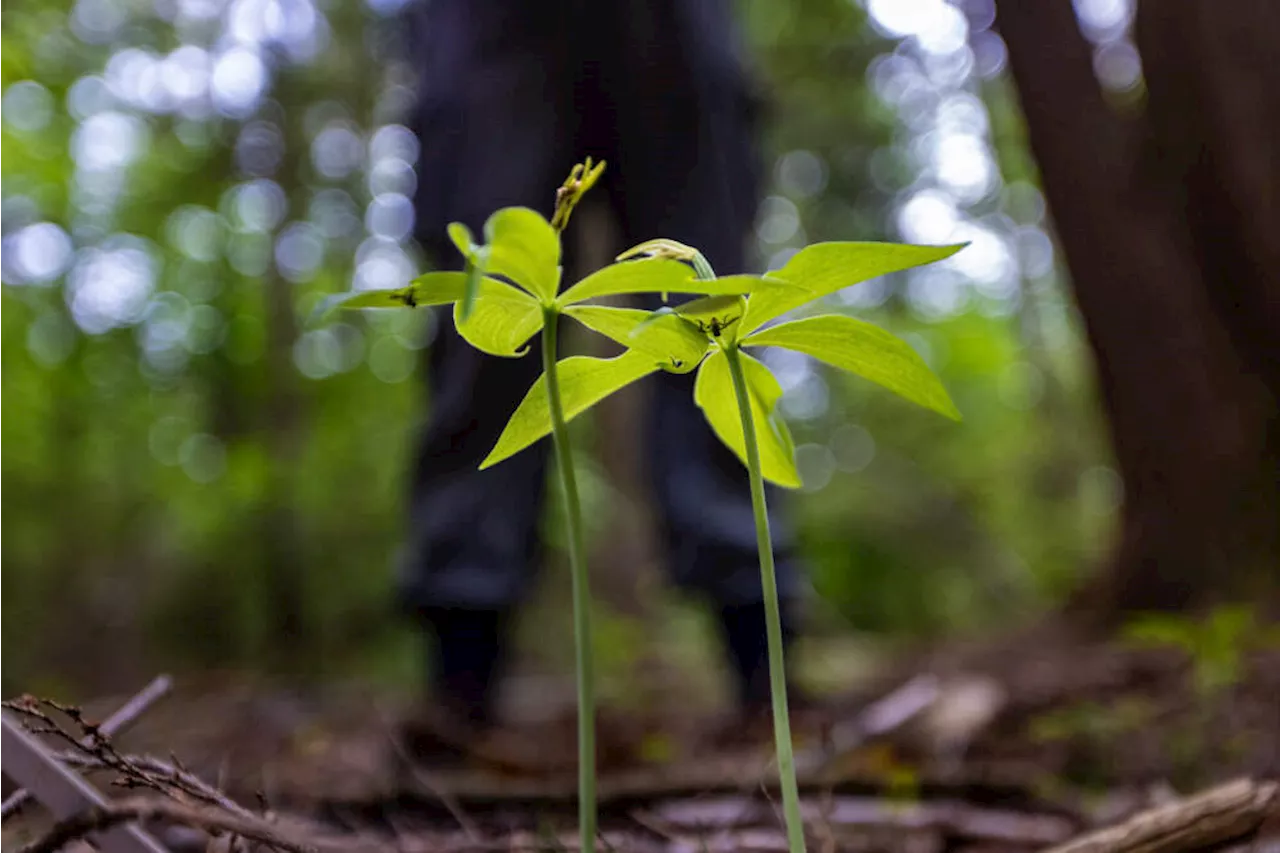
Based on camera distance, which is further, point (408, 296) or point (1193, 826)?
point (1193, 826)

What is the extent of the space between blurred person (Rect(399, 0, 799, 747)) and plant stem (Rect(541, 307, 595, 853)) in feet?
4.51

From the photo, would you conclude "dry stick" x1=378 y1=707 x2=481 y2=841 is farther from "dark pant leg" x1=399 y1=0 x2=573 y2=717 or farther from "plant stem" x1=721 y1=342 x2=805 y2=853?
"dark pant leg" x1=399 y1=0 x2=573 y2=717

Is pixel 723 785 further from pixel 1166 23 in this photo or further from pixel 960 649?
pixel 960 649

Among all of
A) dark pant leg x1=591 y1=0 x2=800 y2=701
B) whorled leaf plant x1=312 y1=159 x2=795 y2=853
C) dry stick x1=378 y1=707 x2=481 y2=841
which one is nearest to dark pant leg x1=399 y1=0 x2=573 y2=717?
dark pant leg x1=591 y1=0 x2=800 y2=701

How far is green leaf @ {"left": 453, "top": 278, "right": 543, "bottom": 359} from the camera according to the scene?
48 cm

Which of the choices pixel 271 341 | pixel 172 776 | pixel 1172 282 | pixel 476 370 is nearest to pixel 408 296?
pixel 172 776

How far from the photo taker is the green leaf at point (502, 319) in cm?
48

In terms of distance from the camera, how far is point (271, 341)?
5125 millimetres

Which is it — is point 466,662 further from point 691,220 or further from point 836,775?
point 691,220

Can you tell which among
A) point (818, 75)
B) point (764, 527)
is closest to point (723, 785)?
point (764, 527)

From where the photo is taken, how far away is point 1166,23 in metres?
2.47

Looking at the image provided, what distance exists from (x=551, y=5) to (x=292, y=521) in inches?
131

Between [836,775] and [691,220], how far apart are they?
1.18 metres

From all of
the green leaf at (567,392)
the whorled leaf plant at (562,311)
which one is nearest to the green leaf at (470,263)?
the whorled leaf plant at (562,311)
